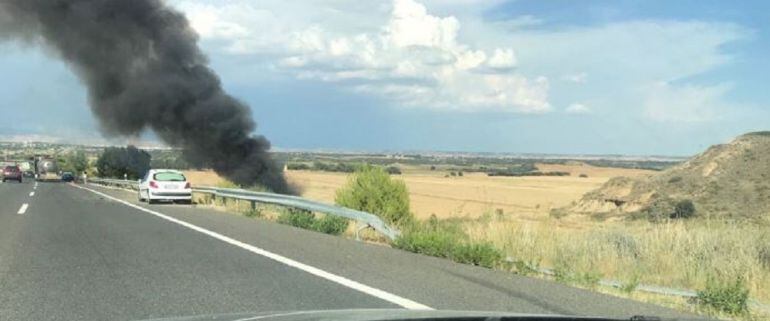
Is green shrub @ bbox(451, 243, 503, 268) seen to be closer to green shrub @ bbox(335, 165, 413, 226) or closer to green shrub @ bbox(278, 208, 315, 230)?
green shrub @ bbox(278, 208, 315, 230)

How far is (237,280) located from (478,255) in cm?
332

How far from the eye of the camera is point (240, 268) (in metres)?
9.73

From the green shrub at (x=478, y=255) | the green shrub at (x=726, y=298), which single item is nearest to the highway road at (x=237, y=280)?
the green shrub at (x=478, y=255)

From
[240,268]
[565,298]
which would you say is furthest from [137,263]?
[565,298]

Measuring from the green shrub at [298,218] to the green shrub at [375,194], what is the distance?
1.97 metres

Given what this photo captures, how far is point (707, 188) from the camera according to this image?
24297 mm

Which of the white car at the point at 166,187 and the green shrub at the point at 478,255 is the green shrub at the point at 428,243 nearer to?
the green shrub at the point at 478,255

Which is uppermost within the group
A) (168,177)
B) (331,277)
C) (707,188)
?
(168,177)

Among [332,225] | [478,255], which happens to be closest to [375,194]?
[332,225]

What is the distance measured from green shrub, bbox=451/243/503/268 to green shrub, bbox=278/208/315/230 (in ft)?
19.6

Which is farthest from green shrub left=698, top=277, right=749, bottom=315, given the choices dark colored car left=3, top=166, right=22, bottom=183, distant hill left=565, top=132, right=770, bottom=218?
dark colored car left=3, top=166, right=22, bottom=183

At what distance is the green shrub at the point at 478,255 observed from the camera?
1030 centimetres

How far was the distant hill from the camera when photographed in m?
22.3

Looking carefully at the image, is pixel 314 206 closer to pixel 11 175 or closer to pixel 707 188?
pixel 707 188
